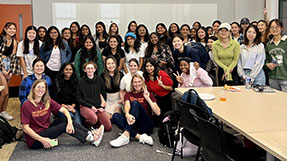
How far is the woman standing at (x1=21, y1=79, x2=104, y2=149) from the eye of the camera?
337 centimetres

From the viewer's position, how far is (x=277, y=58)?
13.1 feet

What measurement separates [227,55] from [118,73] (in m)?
1.56

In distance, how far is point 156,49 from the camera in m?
4.71

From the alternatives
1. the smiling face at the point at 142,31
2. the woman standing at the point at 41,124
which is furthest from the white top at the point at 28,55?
the smiling face at the point at 142,31

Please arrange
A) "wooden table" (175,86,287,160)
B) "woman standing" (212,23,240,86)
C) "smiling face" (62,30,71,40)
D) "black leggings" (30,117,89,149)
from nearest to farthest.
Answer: "wooden table" (175,86,287,160)
"black leggings" (30,117,89,149)
"woman standing" (212,23,240,86)
"smiling face" (62,30,71,40)

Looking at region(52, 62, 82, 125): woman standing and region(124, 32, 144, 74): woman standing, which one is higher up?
region(124, 32, 144, 74): woman standing

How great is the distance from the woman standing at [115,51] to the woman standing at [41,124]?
4.73ft

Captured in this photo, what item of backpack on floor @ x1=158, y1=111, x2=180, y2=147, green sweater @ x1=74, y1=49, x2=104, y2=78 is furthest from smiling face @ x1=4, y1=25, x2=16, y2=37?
backpack on floor @ x1=158, y1=111, x2=180, y2=147

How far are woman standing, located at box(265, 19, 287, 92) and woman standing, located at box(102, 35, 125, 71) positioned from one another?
6.96ft

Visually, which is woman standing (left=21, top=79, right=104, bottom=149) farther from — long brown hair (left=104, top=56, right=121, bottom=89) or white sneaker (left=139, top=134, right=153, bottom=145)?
long brown hair (left=104, top=56, right=121, bottom=89)

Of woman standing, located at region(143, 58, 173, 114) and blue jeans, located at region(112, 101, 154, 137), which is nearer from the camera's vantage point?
blue jeans, located at region(112, 101, 154, 137)

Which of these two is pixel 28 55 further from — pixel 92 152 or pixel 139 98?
pixel 92 152

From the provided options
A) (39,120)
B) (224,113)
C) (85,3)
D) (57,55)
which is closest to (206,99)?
(224,113)

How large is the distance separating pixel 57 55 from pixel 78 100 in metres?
0.93
